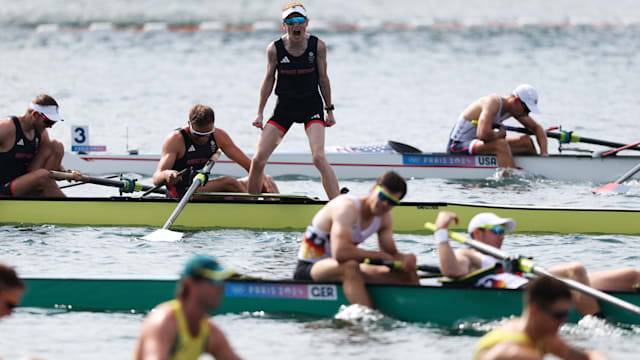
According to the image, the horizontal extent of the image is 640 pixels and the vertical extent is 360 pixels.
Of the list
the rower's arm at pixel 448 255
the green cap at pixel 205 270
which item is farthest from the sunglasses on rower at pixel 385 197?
the green cap at pixel 205 270

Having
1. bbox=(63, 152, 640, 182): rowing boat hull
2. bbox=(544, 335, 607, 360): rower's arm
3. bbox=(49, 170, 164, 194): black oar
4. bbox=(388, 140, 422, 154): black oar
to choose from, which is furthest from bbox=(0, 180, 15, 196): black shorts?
bbox=(544, 335, 607, 360): rower's arm

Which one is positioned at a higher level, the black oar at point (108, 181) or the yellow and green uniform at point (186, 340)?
the black oar at point (108, 181)

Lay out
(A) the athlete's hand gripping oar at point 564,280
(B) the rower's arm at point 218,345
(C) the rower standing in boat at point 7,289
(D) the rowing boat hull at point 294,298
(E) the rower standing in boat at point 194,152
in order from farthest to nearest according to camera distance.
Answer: (E) the rower standing in boat at point 194,152 < (D) the rowing boat hull at point 294,298 < (A) the athlete's hand gripping oar at point 564,280 < (C) the rower standing in boat at point 7,289 < (B) the rower's arm at point 218,345

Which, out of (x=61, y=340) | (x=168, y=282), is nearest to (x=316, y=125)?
(x=168, y=282)

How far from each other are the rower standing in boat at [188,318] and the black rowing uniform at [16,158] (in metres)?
6.99

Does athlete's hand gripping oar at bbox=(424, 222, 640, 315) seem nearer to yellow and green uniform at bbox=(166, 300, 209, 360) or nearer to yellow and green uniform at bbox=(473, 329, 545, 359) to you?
yellow and green uniform at bbox=(473, 329, 545, 359)

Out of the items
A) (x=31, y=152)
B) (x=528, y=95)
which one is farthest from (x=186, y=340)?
(x=528, y=95)

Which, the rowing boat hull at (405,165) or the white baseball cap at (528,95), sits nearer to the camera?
the white baseball cap at (528,95)

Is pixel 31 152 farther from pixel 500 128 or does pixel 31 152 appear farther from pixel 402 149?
pixel 500 128

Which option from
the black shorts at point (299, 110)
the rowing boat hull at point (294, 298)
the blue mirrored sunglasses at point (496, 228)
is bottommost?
the rowing boat hull at point (294, 298)

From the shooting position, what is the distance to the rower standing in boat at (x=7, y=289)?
5.74 meters

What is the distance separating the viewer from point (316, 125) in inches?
475

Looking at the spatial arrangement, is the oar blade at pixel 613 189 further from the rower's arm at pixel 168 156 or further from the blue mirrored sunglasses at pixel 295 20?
the rower's arm at pixel 168 156

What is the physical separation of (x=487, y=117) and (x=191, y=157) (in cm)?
525
